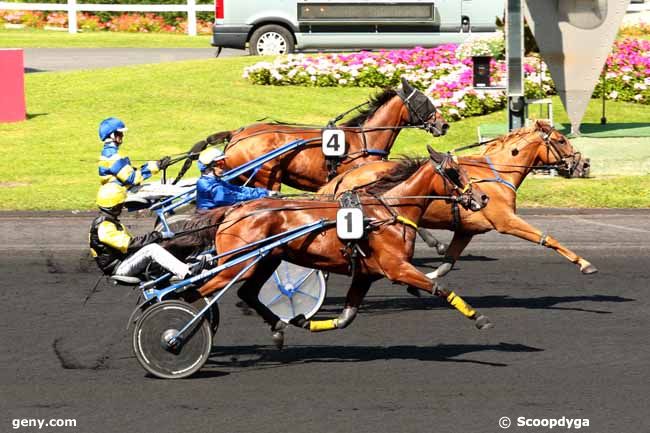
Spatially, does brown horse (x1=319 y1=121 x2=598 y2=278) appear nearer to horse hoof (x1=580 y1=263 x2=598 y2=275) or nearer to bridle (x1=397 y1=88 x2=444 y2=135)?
horse hoof (x1=580 y1=263 x2=598 y2=275)

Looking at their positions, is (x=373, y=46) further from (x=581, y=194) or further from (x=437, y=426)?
(x=437, y=426)

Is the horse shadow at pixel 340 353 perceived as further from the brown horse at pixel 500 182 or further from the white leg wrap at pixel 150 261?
the brown horse at pixel 500 182

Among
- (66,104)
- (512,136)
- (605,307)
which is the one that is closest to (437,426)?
(605,307)

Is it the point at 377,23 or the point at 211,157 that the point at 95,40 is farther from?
the point at 211,157

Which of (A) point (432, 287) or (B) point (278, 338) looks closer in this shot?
(A) point (432, 287)

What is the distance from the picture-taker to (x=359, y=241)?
28.9 feet

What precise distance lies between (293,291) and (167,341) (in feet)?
6.91

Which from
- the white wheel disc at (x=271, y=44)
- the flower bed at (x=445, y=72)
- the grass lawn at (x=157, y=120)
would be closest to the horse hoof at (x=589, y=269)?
the grass lawn at (x=157, y=120)

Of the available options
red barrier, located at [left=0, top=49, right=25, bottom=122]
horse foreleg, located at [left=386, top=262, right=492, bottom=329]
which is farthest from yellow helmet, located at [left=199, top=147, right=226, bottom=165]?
red barrier, located at [left=0, top=49, right=25, bottom=122]

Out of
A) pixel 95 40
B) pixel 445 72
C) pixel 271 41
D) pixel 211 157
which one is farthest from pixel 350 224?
pixel 95 40

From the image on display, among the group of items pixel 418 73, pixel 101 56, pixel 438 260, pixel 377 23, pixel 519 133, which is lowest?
pixel 438 260

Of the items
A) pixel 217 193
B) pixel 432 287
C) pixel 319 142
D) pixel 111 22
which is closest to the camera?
pixel 432 287

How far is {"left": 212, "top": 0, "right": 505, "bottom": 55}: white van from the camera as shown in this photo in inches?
944

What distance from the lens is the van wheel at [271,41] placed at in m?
25.1
